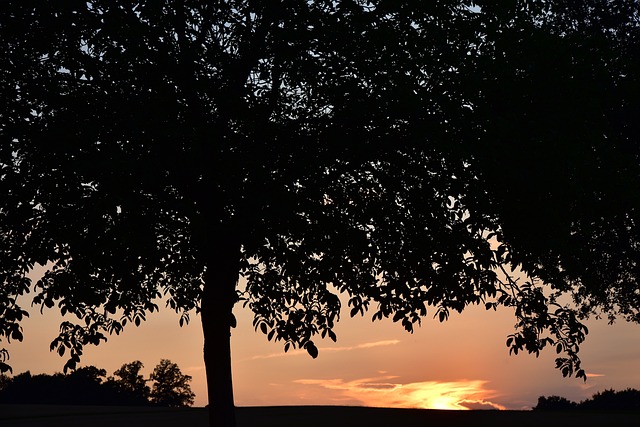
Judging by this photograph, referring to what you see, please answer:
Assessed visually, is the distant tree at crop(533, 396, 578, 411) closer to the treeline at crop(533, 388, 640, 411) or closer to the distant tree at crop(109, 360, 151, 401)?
the treeline at crop(533, 388, 640, 411)

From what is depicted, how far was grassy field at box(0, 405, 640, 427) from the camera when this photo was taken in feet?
84.3

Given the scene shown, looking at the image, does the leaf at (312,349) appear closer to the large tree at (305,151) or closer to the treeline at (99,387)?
the large tree at (305,151)

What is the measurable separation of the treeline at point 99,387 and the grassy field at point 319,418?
3028 centimetres

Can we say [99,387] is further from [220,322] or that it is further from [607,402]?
[220,322]

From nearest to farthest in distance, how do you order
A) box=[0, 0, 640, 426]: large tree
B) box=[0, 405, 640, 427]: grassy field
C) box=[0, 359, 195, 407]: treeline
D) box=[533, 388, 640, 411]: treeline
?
box=[0, 0, 640, 426]: large tree, box=[0, 405, 640, 427]: grassy field, box=[533, 388, 640, 411]: treeline, box=[0, 359, 195, 407]: treeline

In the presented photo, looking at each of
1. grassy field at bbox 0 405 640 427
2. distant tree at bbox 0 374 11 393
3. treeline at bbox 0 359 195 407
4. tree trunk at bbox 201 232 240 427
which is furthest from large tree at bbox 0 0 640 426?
distant tree at bbox 0 374 11 393

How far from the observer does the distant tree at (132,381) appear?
7269 centimetres

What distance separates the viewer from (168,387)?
76.1m

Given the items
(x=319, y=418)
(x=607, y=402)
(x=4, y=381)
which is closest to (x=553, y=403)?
(x=607, y=402)

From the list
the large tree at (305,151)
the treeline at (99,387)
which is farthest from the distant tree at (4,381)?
the large tree at (305,151)

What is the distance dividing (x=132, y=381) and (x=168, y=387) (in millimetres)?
4127

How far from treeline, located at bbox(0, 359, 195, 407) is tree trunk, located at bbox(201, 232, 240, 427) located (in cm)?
4550

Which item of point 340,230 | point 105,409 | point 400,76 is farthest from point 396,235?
point 105,409

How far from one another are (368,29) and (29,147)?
330 inches
